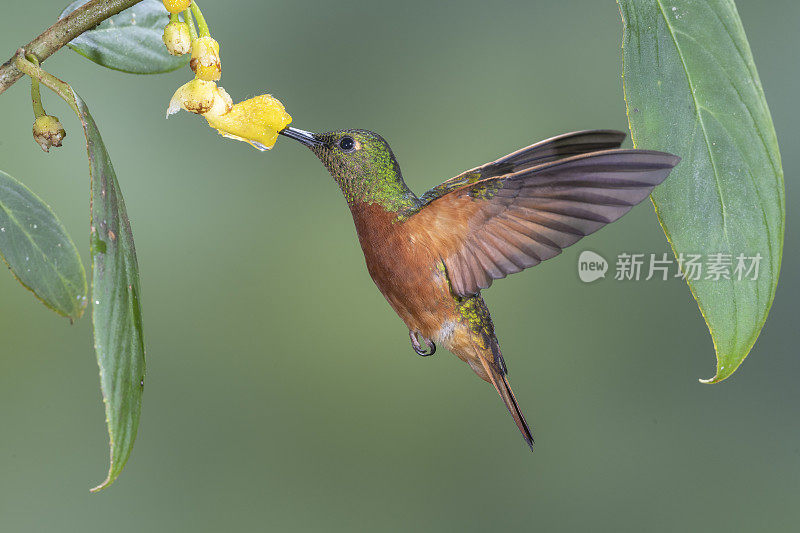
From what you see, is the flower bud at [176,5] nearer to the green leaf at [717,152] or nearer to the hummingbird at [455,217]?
the hummingbird at [455,217]

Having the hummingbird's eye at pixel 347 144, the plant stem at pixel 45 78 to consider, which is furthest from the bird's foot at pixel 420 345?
the plant stem at pixel 45 78

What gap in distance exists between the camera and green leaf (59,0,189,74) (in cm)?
52

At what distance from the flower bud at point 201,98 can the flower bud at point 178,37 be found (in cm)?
2

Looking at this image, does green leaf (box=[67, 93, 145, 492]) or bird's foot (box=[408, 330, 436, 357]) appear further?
bird's foot (box=[408, 330, 436, 357])

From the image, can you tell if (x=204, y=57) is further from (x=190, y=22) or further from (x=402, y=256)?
(x=402, y=256)

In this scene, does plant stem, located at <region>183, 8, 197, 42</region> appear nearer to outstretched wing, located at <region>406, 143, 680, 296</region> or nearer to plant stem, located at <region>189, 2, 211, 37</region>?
plant stem, located at <region>189, 2, 211, 37</region>

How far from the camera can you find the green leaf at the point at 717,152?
0.38 metres

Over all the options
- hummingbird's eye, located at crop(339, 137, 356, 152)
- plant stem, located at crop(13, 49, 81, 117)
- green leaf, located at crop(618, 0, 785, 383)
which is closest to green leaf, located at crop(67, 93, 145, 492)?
plant stem, located at crop(13, 49, 81, 117)

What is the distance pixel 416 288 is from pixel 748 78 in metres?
0.20

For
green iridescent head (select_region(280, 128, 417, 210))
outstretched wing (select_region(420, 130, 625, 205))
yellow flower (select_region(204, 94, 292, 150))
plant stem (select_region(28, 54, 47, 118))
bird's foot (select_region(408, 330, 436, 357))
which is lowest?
bird's foot (select_region(408, 330, 436, 357))

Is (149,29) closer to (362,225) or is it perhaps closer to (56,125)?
(56,125)

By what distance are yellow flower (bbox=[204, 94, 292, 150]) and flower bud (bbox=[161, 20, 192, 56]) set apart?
0.03 meters

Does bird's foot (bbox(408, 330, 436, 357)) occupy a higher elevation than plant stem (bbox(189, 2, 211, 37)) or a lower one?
lower

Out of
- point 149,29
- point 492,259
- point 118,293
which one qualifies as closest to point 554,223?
point 492,259
